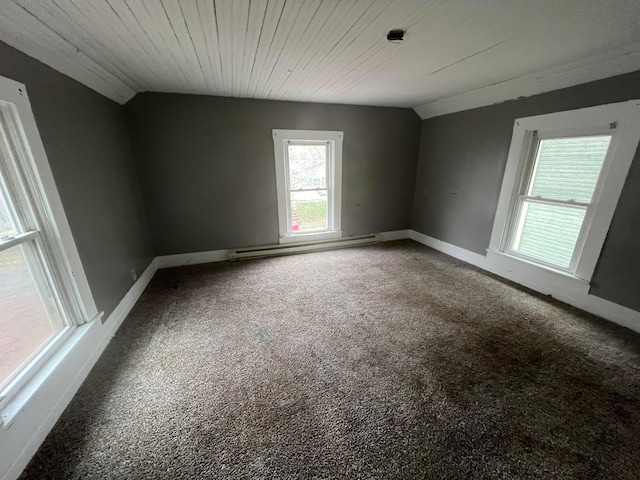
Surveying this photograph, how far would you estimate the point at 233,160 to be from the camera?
320 cm

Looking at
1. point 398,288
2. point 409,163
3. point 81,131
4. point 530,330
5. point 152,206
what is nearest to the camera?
point 81,131

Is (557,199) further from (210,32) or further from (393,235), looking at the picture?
(210,32)

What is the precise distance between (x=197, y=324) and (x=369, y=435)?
5.23 ft

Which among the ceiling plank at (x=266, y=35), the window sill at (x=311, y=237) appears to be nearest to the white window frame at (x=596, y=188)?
the window sill at (x=311, y=237)

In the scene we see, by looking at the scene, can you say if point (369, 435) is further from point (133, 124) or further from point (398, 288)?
point (133, 124)

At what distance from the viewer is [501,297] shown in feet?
8.23

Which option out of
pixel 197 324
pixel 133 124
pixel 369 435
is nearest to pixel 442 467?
pixel 369 435

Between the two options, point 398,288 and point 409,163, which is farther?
point 409,163

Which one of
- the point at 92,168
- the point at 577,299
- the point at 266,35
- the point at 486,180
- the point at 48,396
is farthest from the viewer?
the point at 486,180

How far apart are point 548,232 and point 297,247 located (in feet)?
9.71

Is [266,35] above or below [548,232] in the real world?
above

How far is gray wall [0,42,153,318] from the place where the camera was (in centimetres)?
148

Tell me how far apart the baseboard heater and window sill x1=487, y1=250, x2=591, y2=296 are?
5.60 feet

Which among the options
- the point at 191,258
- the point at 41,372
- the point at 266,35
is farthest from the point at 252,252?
the point at 266,35
